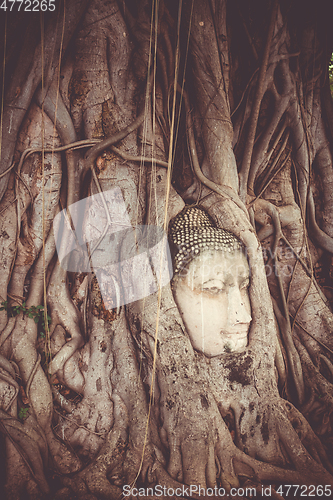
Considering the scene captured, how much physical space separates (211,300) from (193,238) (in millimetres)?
431

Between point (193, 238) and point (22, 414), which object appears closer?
point (22, 414)

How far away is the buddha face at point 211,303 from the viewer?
2082 mm

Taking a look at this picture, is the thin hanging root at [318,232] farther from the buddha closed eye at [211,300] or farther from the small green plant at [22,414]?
the small green plant at [22,414]

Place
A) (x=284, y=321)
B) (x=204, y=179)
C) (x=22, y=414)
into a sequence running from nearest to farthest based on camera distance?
(x=22, y=414) → (x=204, y=179) → (x=284, y=321)

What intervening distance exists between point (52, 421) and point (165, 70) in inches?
103

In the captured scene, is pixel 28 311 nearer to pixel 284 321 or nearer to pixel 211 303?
Answer: pixel 211 303

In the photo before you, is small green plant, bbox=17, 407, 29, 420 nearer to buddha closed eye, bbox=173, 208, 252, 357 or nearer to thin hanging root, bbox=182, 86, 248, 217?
buddha closed eye, bbox=173, 208, 252, 357

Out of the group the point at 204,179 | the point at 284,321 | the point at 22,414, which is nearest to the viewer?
the point at 22,414

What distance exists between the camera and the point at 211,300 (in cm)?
209

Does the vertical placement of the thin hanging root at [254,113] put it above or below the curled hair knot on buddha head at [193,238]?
above

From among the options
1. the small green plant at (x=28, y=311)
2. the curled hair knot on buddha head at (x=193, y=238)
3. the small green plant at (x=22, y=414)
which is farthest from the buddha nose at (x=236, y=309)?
the small green plant at (x=22, y=414)

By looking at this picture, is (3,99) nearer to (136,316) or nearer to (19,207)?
(19,207)

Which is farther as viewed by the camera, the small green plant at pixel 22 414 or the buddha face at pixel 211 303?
the buddha face at pixel 211 303

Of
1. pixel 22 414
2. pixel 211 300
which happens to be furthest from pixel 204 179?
pixel 22 414
